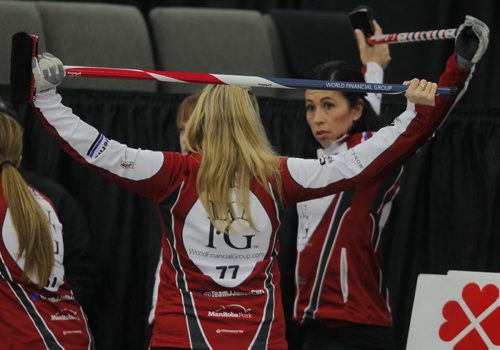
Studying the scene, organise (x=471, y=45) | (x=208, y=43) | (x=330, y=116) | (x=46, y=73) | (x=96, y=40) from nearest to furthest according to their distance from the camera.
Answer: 1. (x=46, y=73)
2. (x=471, y=45)
3. (x=330, y=116)
4. (x=96, y=40)
5. (x=208, y=43)

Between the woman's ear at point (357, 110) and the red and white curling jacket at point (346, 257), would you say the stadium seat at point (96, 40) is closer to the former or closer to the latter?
the woman's ear at point (357, 110)

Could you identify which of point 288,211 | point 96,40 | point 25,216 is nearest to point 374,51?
point 288,211

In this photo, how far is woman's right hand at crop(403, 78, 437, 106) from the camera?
282cm

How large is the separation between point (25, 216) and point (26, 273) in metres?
0.17

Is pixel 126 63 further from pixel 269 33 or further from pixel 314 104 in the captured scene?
pixel 314 104

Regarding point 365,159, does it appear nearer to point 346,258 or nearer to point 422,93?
point 422,93

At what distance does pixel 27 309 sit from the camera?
9.82ft

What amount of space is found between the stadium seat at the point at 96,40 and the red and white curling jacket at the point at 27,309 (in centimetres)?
144

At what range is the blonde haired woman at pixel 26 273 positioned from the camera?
9.71 feet

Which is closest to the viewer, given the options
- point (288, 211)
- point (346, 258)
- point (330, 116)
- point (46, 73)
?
point (46, 73)

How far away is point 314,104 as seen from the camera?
137 inches

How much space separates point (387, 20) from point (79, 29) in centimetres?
187

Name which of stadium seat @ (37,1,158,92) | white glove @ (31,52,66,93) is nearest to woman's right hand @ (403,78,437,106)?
white glove @ (31,52,66,93)

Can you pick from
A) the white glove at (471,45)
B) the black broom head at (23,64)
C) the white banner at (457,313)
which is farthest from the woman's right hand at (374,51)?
the black broom head at (23,64)
